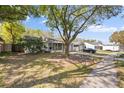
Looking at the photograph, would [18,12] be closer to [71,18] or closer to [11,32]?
[71,18]

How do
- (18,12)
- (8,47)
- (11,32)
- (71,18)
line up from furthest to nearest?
(11,32)
(8,47)
(71,18)
(18,12)

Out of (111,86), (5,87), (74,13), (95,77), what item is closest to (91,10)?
(74,13)

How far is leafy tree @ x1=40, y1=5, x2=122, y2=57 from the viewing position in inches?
391

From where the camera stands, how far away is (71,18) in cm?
1120

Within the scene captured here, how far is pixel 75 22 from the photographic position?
37.5 feet

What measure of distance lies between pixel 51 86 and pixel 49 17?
20.9ft

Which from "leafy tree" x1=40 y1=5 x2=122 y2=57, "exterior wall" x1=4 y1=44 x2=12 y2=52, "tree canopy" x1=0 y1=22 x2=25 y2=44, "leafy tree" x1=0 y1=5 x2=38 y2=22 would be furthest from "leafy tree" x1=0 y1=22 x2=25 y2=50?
"leafy tree" x1=0 y1=5 x2=38 y2=22

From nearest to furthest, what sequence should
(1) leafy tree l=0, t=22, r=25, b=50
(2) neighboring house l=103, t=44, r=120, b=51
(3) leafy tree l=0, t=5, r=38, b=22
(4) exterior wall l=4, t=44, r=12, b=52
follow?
(3) leafy tree l=0, t=5, r=38, b=22, (4) exterior wall l=4, t=44, r=12, b=52, (2) neighboring house l=103, t=44, r=120, b=51, (1) leafy tree l=0, t=22, r=25, b=50

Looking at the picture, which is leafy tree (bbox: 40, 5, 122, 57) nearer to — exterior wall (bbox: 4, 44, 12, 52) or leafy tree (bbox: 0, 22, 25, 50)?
exterior wall (bbox: 4, 44, 12, 52)

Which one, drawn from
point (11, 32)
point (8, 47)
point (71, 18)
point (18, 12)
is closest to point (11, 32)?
point (11, 32)

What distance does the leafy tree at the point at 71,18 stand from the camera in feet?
32.6

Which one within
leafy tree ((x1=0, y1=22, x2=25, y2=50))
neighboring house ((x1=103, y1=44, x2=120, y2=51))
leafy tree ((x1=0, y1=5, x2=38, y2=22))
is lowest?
neighboring house ((x1=103, y1=44, x2=120, y2=51))
